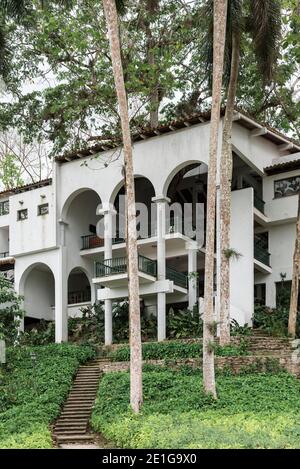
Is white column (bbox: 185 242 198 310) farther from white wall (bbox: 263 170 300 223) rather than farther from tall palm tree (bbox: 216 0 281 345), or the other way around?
tall palm tree (bbox: 216 0 281 345)

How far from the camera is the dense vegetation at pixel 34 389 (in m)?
15.0

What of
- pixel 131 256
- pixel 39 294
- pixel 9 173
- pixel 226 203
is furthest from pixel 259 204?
pixel 9 173

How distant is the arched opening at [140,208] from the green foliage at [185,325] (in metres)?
4.16

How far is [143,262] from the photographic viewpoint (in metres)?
25.7

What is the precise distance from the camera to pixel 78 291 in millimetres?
31953

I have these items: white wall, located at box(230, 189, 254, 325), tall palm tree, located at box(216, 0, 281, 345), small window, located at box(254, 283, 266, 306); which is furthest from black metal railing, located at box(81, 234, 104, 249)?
tall palm tree, located at box(216, 0, 281, 345)

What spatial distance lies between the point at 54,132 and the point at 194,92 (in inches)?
267

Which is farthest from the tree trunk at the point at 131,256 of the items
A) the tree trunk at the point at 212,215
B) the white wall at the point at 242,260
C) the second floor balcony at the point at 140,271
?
the white wall at the point at 242,260

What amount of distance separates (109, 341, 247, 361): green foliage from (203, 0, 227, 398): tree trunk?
3.43 m

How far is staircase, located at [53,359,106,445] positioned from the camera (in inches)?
655

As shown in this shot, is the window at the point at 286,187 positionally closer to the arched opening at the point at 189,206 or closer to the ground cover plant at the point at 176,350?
the arched opening at the point at 189,206

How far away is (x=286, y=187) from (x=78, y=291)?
36.0 feet

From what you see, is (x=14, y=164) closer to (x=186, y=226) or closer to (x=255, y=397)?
(x=186, y=226)

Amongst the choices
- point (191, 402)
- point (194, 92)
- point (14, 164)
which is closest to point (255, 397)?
point (191, 402)
